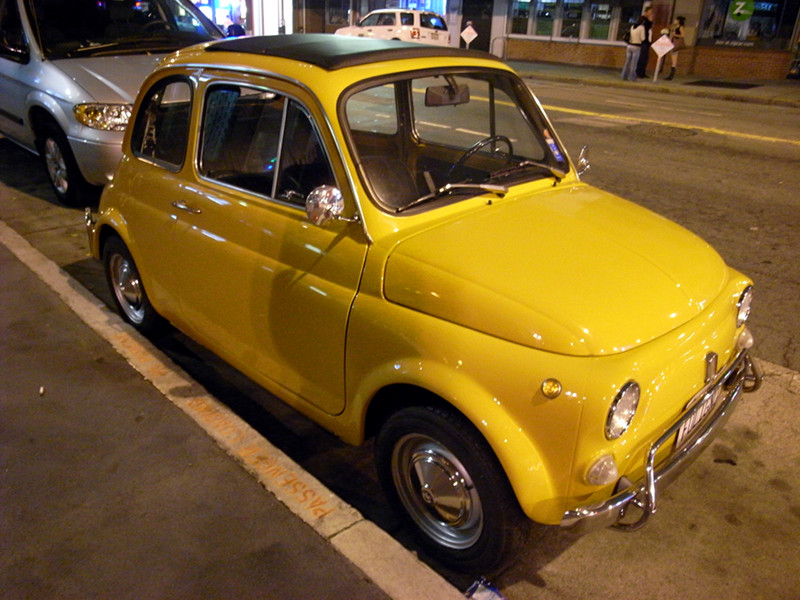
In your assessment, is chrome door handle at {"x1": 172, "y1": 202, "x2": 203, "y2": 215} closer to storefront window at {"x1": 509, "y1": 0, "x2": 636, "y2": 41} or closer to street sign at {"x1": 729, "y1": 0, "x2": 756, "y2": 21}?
street sign at {"x1": 729, "y1": 0, "x2": 756, "y2": 21}

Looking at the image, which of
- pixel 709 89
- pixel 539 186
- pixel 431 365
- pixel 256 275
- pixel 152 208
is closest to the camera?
pixel 431 365

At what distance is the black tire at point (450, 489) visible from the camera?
2455 mm

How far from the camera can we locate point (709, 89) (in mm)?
18938

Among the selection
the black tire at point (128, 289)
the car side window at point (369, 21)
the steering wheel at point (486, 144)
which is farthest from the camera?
the car side window at point (369, 21)

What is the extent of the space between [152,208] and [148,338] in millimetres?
1052

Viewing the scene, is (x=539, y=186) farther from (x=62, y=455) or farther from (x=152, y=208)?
(x=62, y=455)

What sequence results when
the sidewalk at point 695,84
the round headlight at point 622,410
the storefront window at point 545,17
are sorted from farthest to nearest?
the storefront window at point 545,17, the sidewalk at point 695,84, the round headlight at point 622,410

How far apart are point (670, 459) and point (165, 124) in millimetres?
3195

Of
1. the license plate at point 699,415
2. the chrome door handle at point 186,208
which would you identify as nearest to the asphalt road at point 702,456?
the license plate at point 699,415

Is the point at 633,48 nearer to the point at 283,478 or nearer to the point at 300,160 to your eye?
the point at 300,160

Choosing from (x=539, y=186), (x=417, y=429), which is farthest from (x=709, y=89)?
(x=417, y=429)

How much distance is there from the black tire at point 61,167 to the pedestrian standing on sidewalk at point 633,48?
1776 cm

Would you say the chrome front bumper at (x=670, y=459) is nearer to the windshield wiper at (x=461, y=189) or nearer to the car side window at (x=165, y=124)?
the windshield wiper at (x=461, y=189)

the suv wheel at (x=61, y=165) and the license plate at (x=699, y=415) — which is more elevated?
the license plate at (x=699, y=415)
